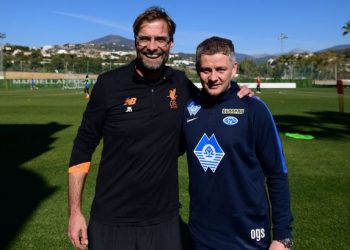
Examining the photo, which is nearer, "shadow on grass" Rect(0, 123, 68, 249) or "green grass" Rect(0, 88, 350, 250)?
"green grass" Rect(0, 88, 350, 250)

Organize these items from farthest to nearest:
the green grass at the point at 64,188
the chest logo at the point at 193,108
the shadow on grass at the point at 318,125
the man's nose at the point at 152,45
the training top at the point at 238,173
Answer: the shadow on grass at the point at 318,125 < the green grass at the point at 64,188 < the man's nose at the point at 152,45 < the chest logo at the point at 193,108 < the training top at the point at 238,173

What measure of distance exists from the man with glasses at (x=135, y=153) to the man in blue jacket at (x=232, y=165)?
1.00 ft

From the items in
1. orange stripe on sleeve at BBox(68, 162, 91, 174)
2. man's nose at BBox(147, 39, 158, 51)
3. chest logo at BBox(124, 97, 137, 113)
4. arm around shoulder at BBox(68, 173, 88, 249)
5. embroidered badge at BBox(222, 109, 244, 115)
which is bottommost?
arm around shoulder at BBox(68, 173, 88, 249)

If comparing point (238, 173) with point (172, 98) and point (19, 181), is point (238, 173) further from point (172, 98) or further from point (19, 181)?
point (19, 181)

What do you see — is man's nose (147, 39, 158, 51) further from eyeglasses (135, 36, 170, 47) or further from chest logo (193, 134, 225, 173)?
chest logo (193, 134, 225, 173)

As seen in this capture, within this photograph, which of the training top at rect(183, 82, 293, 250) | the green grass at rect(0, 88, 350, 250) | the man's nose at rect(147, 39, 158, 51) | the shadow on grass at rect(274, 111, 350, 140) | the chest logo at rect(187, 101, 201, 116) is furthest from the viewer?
the shadow on grass at rect(274, 111, 350, 140)

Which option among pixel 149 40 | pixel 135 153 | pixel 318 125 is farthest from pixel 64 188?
pixel 318 125

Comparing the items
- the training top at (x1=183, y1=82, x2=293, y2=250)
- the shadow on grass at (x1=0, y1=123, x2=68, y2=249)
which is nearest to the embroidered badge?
the training top at (x1=183, y1=82, x2=293, y2=250)

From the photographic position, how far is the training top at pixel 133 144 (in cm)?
338

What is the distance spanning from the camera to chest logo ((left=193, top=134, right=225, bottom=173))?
121 inches

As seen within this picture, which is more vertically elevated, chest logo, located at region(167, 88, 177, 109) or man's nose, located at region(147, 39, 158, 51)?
man's nose, located at region(147, 39, 158, 51)

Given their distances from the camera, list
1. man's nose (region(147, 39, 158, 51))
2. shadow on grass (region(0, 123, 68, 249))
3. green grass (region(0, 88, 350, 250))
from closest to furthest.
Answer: man's nose (region(147, 39, 158, 51))
green grass (region(0, 88, 350, 250))
shadow on grass (region(0, 123, 68, 249))

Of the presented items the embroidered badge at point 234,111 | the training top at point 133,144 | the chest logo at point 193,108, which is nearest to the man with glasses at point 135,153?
the training top at point 133,144

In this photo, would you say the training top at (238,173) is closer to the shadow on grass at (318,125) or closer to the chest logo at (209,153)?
the chest logo at (209,153)
